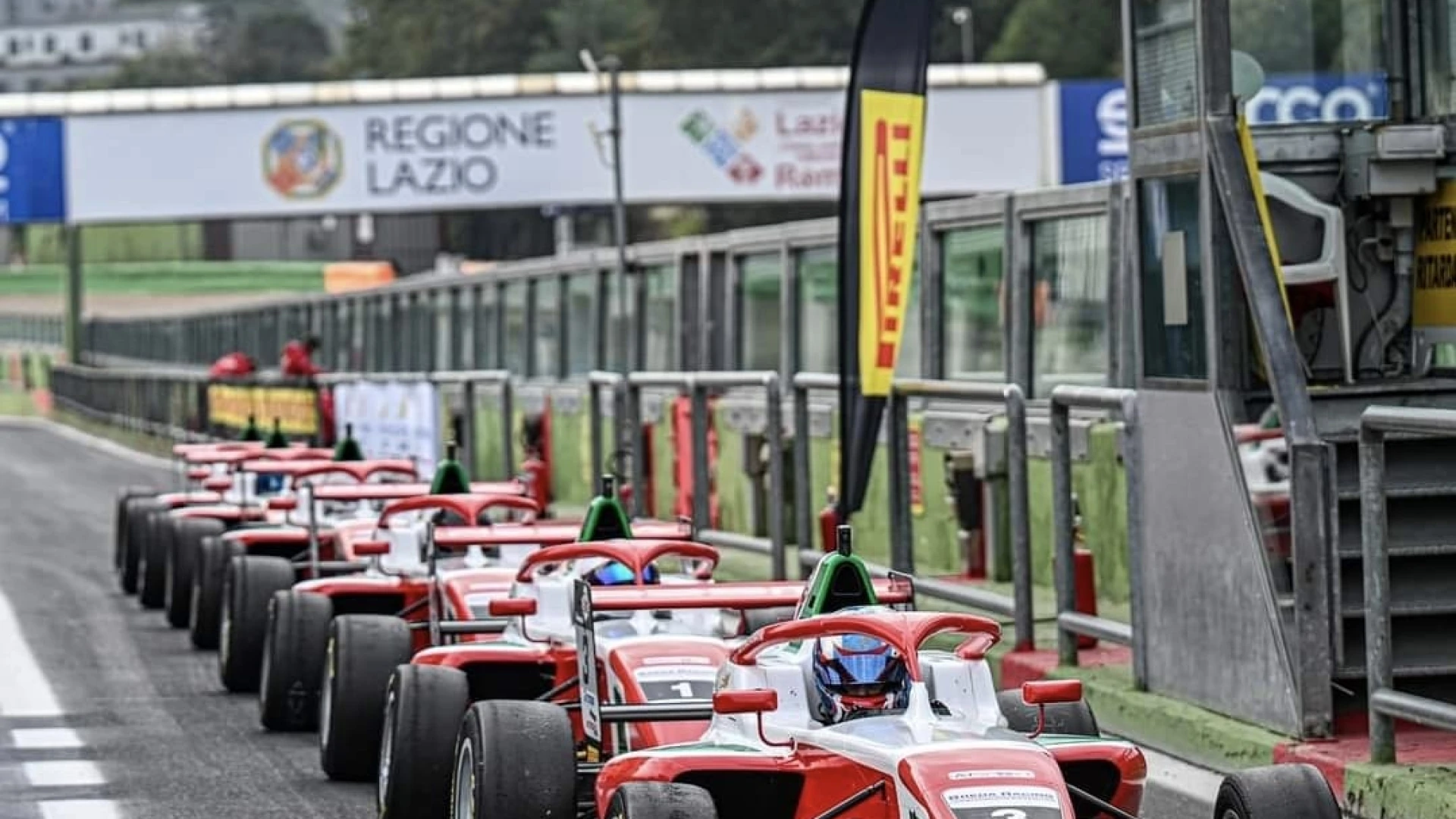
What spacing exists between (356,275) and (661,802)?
90.2 metres

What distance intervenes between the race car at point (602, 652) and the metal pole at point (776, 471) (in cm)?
503

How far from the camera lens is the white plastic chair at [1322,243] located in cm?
1302

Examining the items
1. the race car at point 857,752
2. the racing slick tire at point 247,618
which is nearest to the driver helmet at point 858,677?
the race car at point 857,752

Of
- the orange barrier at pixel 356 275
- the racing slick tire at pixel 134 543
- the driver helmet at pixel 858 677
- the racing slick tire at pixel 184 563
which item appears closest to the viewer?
the driver helmet at pixel 858 677

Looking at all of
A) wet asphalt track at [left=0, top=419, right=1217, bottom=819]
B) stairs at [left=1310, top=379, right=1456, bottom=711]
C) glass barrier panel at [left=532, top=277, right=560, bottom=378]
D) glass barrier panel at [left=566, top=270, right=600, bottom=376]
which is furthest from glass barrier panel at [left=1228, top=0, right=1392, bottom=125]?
glass barrier panel at [left=532, top=277, right=560, bottom=378]

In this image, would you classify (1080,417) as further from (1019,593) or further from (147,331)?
(147,331)

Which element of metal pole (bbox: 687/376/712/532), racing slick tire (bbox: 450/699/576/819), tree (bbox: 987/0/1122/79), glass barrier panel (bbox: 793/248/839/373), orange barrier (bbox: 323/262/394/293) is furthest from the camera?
tree (bbox: 987/0/1122/79)

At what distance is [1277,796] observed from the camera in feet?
25.1

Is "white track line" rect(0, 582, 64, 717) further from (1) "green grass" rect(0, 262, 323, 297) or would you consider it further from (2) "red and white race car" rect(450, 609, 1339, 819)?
(1) "green grass" rect(0, 262, 323, 297)

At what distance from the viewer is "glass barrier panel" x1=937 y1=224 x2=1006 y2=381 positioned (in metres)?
18.2

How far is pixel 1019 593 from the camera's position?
13.6 metres

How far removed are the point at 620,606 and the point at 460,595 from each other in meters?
3.14

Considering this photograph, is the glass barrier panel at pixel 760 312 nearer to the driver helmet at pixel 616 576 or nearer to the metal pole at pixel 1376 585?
the driver helmet at pixel 616 576

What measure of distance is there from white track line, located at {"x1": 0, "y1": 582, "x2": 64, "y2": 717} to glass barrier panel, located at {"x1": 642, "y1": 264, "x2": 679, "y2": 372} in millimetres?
7963
